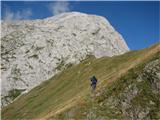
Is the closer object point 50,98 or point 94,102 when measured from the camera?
point 94,102

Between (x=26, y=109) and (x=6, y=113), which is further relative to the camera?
(x=6, y=113)

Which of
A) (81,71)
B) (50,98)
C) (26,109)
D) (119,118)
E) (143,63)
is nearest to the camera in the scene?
(119,118)

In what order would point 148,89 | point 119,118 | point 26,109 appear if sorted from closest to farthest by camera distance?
point 119,118, point 148,89, point 26,109

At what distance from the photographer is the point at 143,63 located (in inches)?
2687

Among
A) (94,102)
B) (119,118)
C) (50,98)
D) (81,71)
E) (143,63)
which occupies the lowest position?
(119,118)

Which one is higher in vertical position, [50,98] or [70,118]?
[50,98]

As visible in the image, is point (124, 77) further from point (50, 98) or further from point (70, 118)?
point (50, 98)

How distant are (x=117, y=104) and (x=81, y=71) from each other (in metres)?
85.3

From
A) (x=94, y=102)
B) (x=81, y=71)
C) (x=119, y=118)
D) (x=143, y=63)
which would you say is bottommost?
(x=119, y=118)

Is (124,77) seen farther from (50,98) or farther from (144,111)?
(50,98)

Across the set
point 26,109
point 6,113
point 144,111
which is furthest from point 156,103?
point 6,113

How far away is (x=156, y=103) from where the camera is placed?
60656 mm

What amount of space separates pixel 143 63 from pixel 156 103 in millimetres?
9910

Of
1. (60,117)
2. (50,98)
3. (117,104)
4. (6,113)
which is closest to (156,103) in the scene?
(117,104)
